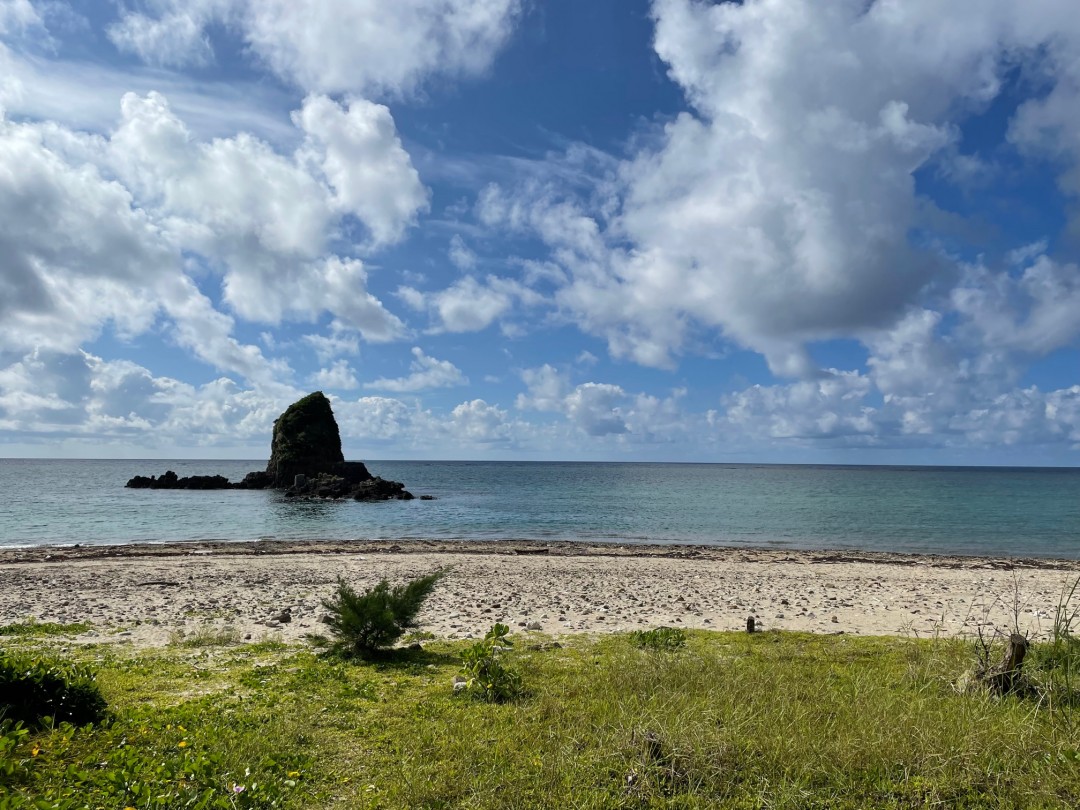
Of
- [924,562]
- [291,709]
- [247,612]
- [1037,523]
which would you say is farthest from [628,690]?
[1037,523]

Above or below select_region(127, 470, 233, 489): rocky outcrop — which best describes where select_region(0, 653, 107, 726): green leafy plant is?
above

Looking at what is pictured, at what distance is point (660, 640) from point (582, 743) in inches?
197

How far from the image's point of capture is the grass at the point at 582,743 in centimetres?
573

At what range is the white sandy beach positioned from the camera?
15.8 metres

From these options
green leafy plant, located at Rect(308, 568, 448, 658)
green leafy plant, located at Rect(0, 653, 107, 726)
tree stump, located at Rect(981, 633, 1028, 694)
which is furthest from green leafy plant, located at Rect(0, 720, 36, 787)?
tree stump, located at Rect(981, 633, 1028, 694)

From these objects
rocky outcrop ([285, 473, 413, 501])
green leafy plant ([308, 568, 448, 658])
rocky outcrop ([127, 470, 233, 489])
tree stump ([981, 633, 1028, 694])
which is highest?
tree stump ([981, 633, 1028, 694])

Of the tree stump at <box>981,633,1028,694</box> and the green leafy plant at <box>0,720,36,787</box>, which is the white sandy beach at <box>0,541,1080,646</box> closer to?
the tree stump at <box>981,633,1028,694</box>

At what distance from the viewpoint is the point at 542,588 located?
22.2m

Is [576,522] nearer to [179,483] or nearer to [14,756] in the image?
[14,756]

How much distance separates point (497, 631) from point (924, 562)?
3462 centimetres

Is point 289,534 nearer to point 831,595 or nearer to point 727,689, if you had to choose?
Result: point 831,595

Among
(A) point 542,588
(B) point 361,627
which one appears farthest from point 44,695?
(A) point 542,588

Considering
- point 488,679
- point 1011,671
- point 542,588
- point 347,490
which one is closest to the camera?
point 1011,671

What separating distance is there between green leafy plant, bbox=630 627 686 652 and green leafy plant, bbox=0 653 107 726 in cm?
815
